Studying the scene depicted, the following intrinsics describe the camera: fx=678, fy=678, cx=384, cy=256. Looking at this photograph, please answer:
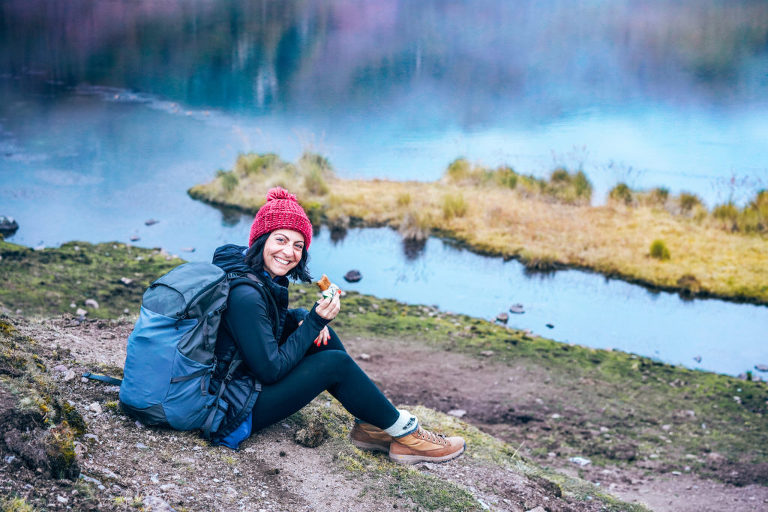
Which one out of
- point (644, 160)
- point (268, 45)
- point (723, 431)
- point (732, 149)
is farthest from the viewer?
point (268, 45)

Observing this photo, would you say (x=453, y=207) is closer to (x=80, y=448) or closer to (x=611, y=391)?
(x=611, y=391)

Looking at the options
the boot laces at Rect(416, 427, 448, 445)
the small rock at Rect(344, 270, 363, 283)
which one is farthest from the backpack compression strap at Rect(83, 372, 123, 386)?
the small rock at Rect(344, 270, 363, 283)

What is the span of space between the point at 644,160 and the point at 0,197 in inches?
564

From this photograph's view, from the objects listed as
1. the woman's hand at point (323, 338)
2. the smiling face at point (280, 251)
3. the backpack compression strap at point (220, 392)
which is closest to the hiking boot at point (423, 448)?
the woman's hand at point (323, 338)

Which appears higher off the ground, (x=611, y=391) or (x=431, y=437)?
(x=431, y=437)

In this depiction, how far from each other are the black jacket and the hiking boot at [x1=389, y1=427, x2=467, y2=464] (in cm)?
89

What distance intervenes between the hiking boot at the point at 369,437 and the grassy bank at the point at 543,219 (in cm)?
775

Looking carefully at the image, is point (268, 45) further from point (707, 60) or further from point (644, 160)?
Answer: point (707, 60)

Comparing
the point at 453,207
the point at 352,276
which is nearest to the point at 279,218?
the point at 352,276

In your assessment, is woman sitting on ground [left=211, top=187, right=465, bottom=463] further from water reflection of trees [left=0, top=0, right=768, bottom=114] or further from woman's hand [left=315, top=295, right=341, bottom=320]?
water reflection of trees [left=0, top=0, right=768, bottom=114]

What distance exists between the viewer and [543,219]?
13234 millimetres

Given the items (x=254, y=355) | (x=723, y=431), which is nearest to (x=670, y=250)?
(x=723, y=431)

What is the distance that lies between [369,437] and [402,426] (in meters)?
0.26

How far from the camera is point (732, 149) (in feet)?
61.9
